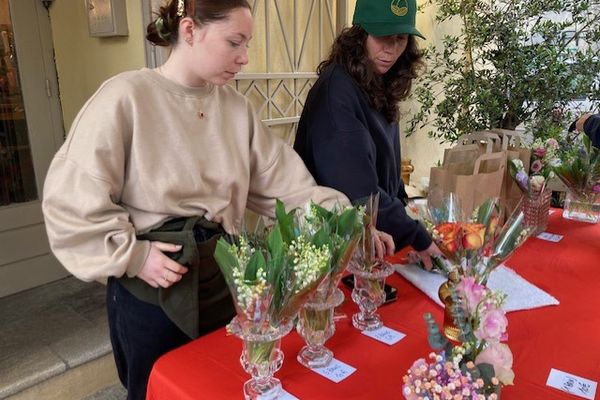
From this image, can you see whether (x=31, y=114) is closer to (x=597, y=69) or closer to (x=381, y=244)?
(x=381, y=244)

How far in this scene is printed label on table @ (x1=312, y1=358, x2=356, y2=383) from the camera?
1.01 metres

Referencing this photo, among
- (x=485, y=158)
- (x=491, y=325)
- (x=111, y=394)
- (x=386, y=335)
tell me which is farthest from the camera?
(x=111, y=394)

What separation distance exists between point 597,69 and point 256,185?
2.32 meters

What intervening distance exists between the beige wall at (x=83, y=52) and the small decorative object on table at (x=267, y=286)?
177 centimetres

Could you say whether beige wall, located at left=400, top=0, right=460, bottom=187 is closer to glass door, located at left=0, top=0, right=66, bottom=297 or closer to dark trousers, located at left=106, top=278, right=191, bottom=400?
glass door, located at left=0, top=0, right=66, bottom=297

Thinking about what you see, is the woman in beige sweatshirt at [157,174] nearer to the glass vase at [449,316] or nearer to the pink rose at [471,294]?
the glass vase at [449,316]

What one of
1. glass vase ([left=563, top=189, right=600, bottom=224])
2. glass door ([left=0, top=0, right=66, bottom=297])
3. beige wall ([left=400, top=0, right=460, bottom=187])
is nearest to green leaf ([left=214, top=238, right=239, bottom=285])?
glass vase ([left=563, top=189, right=600, bottom=224])

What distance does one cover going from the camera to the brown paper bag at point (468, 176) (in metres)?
1.56

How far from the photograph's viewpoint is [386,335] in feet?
3.85

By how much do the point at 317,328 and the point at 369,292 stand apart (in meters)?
0.21

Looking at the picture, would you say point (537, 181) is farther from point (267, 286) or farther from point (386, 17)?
point (267, 286)

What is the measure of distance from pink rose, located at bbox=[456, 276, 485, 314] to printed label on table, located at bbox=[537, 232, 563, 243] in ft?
3.73

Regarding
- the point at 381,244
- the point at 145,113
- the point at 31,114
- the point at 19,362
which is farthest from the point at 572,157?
the point at 31,114

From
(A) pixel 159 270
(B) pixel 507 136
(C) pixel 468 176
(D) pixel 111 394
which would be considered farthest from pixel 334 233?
(D) pixel 111 394
